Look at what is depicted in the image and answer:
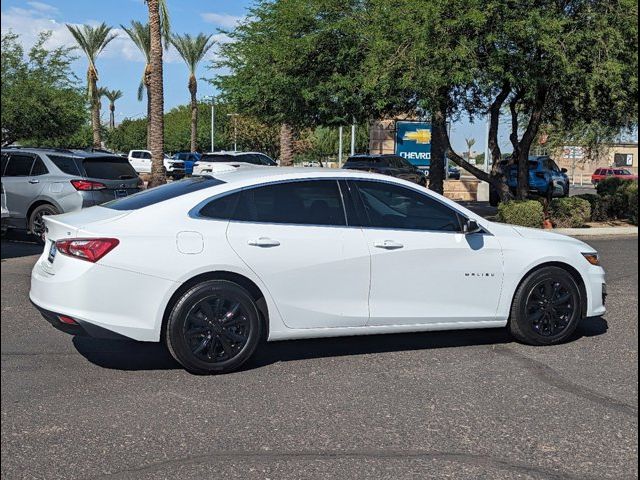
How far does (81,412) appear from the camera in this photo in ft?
14.6

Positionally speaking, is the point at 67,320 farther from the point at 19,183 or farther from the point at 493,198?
the point at 493,198

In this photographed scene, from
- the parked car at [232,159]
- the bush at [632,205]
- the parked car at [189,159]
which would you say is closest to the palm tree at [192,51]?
the parked car at [189,159]

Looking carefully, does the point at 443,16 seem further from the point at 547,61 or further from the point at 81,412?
the point at 81,412

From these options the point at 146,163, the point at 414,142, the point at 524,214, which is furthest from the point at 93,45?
the point at 524,214

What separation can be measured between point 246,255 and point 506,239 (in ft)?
7.63

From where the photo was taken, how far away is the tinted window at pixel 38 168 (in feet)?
40.8

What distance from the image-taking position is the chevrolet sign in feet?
106

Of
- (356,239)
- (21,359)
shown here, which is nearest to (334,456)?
(356,239)

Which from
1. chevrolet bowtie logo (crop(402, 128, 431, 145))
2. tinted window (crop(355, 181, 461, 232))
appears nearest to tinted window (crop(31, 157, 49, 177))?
tinted window (crop(355, 181, 461, 232))

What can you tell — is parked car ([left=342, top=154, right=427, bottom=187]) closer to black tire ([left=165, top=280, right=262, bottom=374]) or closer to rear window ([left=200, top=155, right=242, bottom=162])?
rear window ([left=200, top=155, right=242, bottom=162])

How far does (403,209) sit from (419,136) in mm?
27470

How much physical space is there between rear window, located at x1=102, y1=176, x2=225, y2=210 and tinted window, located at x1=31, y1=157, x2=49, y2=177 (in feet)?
24.3

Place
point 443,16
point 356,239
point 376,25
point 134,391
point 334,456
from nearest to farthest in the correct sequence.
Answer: point 334,456 < point 134,391 < point 356,239 < point 443,16 < point 376,25

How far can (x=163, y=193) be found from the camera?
222 inches
